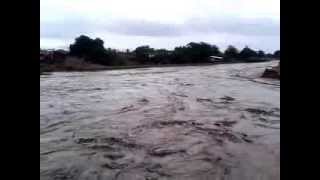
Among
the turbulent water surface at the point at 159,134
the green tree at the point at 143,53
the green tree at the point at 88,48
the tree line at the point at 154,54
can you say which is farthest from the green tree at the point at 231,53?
the turbulent water surface at the point at 159,134

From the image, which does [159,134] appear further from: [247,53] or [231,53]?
[247,53]

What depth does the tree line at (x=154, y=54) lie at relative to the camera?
37.7 metres

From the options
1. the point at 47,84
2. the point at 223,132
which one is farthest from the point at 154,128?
the point at 47,84

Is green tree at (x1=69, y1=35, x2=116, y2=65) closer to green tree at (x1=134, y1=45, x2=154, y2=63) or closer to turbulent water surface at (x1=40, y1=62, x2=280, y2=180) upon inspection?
green tree at (x1=134, y1=45, x2=154, y2=63)

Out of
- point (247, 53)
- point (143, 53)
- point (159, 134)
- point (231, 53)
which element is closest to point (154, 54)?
point (143, 53)

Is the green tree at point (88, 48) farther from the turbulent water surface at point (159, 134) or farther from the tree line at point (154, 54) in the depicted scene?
the turbulent water surface at point (159, 134)

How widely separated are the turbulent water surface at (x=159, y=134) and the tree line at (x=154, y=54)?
59.2 feet

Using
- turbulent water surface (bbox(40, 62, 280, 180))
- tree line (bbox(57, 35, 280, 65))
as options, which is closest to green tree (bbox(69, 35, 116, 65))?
tree line (bbox(57, 35, 280, 65))
